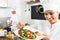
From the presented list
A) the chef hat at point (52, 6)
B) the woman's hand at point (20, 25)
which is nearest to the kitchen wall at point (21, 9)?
the woman's hand at point (20, 25)

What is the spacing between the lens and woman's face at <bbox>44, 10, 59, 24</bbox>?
3.69ft

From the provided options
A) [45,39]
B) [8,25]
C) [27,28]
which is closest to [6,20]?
[8,25]

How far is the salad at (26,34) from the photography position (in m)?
1.35

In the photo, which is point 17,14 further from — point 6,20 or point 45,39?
point 45,39

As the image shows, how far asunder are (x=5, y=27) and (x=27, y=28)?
348 mm

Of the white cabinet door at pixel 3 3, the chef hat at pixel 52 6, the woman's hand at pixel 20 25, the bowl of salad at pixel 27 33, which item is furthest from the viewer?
the white cabinet door at pixel 3 3

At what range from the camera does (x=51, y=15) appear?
3.78ft

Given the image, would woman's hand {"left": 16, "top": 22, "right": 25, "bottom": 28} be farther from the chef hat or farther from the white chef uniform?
the chef hat

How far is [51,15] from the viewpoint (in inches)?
45.4

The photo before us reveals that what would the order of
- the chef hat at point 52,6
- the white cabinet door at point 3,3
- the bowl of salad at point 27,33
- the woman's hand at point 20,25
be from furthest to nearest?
the white cabinet door at point 3,3, the woman's hand at point 20,25, the bowl of salad at point 27,33, the chef hat at point 52,6

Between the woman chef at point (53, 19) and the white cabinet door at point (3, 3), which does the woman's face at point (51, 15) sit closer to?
the woman chef at point (53, 19)

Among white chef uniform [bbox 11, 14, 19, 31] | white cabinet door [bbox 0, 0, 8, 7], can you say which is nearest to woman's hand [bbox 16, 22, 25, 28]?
white chef uniform [bbox 11, 14, 19, 31]

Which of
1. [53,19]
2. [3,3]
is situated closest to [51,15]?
[53,19]

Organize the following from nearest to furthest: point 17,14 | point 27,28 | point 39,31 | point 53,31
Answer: point 53,31 → point 39,31 → point 27,28 → point 17,14
